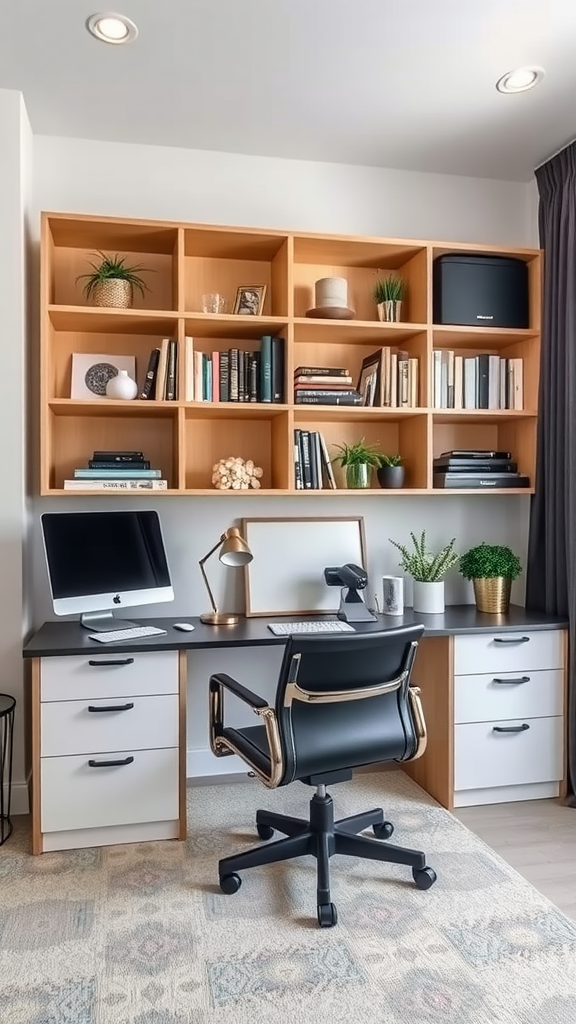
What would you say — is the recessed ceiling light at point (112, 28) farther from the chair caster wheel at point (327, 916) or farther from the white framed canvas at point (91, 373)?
the chair caster wheel at point (327, 916)

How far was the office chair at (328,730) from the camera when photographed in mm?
2029

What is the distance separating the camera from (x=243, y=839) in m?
2.59

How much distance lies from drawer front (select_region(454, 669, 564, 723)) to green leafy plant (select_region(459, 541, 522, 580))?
442 millimetres

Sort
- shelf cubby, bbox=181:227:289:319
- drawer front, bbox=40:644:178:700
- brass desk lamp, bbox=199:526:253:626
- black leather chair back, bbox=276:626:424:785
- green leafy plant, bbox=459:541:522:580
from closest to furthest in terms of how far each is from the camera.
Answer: black leather chair back, bbox=276:626:424:785 → drawer front, bbox=40:644:178:700 → brass desk lamp, bbox=199:526:253:626 → shelf cubby, bbox=181:227:289:319 → green leafy plant, bbox=459:541:522:580

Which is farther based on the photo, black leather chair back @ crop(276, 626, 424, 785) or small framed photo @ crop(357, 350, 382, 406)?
small framed photo @ crop(357, 350, 382, 406)

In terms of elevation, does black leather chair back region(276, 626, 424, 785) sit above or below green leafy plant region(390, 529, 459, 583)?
below

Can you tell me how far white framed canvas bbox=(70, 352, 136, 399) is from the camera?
298cm

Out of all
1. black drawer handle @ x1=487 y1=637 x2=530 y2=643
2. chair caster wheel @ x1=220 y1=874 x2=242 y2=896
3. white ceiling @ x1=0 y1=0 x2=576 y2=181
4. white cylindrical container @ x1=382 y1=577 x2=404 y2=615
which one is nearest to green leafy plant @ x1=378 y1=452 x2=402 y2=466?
white cylindrical container @ x1=382 y1=577 x2=404 y2=615

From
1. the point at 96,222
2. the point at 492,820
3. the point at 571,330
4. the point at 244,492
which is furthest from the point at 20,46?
the point at 492,820

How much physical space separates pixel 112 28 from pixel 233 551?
5.83ft

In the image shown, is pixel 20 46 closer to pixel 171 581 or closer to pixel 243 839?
pixel 171 581

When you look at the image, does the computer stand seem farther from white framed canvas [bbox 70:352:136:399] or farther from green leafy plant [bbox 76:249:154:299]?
green leafy plant [bbox 76:249:154:299]

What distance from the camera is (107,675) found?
2512 mm

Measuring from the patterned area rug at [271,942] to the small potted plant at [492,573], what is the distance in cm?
98
